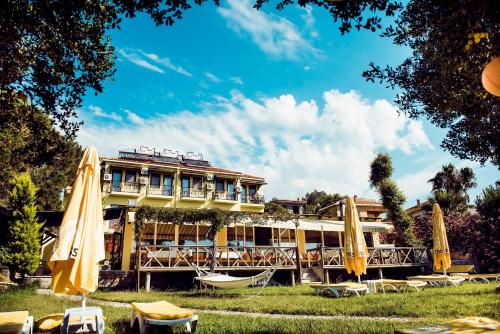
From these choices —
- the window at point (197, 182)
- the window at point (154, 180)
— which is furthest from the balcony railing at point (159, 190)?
the window at point (197, 182)

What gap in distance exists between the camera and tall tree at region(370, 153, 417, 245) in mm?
22703

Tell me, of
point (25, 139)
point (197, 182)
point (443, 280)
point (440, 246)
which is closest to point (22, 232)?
point (25, 139)

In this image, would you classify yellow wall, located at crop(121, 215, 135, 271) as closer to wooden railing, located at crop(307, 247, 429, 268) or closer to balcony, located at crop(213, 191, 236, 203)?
wooden railing, located at crop(307, 247, 429, 268)

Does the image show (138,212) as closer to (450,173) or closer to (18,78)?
(18,78)

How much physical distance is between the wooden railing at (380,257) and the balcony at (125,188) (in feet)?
54.9

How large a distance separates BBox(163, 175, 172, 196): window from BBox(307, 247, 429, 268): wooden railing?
15655 mm

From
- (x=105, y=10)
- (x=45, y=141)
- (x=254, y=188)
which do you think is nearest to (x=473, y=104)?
(x=105, y=10)

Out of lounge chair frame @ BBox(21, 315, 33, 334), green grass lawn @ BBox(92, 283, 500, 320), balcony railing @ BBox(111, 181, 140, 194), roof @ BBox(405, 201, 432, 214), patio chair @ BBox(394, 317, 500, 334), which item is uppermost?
balcony railing @ BBox(111, 181, 140, 194)

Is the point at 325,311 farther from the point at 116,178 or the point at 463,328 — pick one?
the point at 116,178

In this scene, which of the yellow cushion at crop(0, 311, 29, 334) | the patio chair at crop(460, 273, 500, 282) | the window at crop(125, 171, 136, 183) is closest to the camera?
the yellow cushion at crop(0, 311, 29, 334)

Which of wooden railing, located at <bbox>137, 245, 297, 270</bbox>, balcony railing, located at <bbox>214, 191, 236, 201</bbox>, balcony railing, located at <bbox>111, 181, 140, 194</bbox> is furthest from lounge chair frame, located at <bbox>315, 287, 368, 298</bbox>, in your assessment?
balcony railing, located at <bbox>111, 181, 140, 194</bbox>

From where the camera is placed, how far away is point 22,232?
15672 mm

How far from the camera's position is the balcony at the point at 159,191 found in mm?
29506

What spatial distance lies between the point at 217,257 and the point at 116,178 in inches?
624
